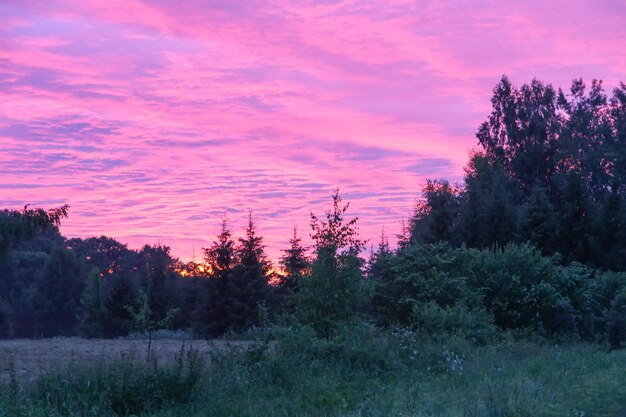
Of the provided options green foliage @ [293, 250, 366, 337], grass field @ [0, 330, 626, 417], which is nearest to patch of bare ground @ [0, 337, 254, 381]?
grass field @ [0, 330, 626, 417]

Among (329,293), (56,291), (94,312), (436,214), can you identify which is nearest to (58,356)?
(329,293)

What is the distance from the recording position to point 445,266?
28.2 m

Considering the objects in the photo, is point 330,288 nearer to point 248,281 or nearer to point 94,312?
point 248,281

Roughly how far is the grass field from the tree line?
160cm

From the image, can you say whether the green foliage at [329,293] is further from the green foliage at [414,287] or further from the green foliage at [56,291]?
the green foliage at [56,291]

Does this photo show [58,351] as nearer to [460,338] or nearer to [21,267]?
[460,338]

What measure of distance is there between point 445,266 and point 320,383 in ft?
47.0

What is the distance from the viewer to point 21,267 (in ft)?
214

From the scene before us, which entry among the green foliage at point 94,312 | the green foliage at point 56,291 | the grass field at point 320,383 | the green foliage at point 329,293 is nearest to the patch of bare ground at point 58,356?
the grass field at point 320,383

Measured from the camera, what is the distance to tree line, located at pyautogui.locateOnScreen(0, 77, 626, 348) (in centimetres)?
2089

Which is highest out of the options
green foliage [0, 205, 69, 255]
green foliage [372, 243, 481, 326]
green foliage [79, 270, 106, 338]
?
green foliage [0, 205, 69, 255]

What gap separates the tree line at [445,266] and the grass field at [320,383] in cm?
160

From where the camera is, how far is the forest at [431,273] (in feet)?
66.3

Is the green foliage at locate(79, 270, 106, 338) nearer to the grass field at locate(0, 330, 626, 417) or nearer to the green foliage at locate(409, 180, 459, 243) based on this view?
the green foliage at locate(409, 180, 459, 243)
